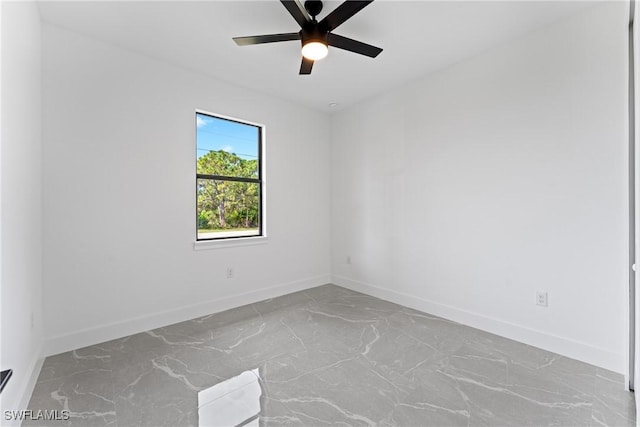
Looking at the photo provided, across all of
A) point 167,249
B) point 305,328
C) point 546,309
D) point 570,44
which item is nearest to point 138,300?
point 167,249

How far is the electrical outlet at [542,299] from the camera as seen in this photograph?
8.04ft

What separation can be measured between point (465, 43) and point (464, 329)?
2659mm

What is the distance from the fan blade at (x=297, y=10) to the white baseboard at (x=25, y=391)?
2.66 meters

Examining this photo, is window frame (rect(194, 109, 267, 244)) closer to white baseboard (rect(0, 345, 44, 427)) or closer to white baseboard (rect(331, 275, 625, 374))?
white baseboard (rect(0, 345, 44, 427))

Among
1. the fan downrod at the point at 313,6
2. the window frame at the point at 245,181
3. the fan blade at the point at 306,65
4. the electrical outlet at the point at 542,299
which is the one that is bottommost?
the electrical outlet at the point at 542,299

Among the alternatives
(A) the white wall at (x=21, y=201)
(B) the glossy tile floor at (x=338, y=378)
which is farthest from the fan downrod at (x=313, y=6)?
(B) the glossy tile floor at (x=338, y=378)

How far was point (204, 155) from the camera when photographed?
11.1 feet

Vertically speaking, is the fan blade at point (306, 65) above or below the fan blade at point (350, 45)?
below

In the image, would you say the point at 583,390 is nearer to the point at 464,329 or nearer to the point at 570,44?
the point at 464,329

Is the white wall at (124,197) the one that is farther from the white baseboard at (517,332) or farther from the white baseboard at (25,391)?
the white baseboard at (517,332)

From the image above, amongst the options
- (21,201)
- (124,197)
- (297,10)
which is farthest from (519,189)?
(21,201)

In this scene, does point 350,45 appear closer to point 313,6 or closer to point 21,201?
point 313,6

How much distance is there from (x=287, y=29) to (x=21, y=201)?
227cm

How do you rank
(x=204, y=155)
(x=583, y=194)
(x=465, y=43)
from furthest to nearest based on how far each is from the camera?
(x=204, y=155), (x=465, y=43), (x=583, y=194)
